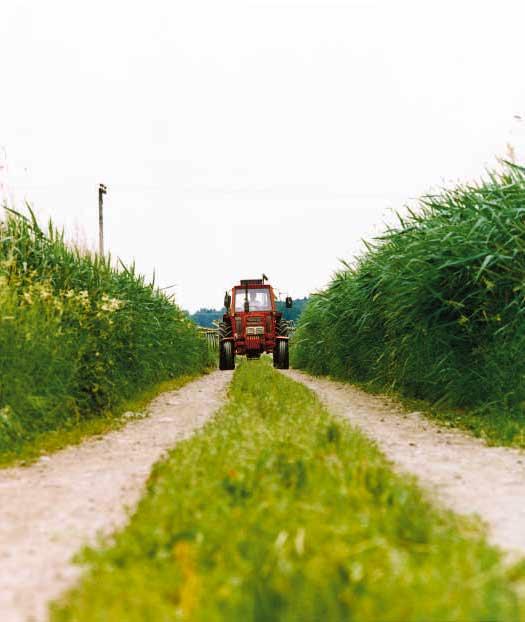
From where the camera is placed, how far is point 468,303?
8.44m

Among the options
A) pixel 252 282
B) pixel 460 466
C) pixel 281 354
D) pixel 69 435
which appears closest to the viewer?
pixel 460 466

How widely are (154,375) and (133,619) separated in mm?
11541

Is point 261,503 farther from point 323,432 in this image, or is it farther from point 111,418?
point 111,418

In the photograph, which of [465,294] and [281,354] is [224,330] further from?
[465,294]

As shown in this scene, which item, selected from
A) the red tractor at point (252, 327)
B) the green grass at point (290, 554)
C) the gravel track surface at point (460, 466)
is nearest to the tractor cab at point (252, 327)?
the red tractor at point (252, 327)

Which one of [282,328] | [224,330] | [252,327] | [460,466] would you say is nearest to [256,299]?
[252,327]

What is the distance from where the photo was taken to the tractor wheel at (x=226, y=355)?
66.4ft

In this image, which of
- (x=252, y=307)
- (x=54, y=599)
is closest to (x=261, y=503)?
(x=54, y=599)

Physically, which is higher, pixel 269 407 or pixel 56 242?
pixel 56 242

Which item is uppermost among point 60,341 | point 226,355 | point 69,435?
point 60,341

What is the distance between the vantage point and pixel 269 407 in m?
7.71

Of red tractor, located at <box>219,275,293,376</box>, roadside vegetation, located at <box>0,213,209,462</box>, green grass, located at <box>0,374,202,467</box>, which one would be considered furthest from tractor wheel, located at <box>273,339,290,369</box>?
green grass, located at <box>0,374,202,467</box>

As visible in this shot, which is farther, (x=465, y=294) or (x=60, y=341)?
(x=465, y=294)

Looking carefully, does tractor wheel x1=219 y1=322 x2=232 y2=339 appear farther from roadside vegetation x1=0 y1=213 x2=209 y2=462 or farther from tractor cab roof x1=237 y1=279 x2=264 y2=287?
roadside vegetation x1=0 y1=213 x2=209 y2=462
